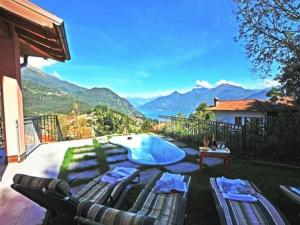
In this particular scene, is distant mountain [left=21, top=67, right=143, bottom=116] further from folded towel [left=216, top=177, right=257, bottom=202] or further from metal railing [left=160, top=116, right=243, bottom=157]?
folded towel [left=216, top=177, right=257, bottom=202]

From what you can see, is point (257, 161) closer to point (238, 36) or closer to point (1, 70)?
point (238, 36)

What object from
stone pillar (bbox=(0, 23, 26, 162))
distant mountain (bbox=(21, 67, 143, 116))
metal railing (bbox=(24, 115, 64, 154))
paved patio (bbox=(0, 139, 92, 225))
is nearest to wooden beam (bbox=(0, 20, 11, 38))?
stone pillar (bbox=(0, 23, 26, 162))

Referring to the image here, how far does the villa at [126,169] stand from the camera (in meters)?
3.05

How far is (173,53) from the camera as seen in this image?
44219 millimetres

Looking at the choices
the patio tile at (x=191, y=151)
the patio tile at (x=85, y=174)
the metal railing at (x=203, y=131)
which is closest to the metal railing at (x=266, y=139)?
the metal railing at (x=203, y=131)

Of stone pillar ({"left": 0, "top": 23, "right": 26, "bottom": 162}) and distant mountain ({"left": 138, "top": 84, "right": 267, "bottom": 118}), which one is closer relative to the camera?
stone pillar ({"left": 0, "top": 23, "right": 26, "bottom": 162})

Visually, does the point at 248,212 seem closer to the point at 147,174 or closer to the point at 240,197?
the point at 240,197

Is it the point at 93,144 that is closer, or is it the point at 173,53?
the point at 93,144

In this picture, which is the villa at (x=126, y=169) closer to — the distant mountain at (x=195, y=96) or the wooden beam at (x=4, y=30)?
the wooden beam at (x=4, y=30)

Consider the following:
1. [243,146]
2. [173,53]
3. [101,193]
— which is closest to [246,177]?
[243,146]

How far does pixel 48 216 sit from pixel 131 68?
53095mm

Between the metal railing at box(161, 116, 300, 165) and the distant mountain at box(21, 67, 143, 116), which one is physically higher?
the distant mountain at box(21, 67, 143, 116)

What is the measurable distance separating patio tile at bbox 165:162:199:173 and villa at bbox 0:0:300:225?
1.0 inches

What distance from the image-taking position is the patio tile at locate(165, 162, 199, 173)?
626 cm
